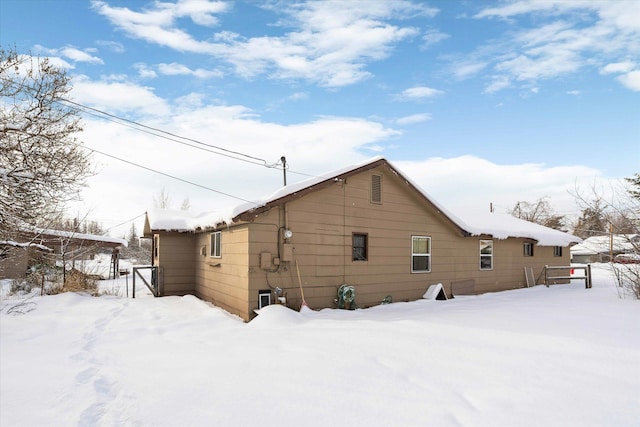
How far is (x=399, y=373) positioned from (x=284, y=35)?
9543 millimetres

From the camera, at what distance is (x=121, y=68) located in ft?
33.9

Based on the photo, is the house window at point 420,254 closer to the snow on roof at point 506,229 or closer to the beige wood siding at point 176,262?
the snow on roof at point 506,229

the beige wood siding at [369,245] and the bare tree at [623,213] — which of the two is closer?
the beige wood siding at [369,245]

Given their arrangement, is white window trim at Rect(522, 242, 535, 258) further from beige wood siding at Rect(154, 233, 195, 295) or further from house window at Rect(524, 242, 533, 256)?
beige wood siding at Rect(154, 233, 195, 295)

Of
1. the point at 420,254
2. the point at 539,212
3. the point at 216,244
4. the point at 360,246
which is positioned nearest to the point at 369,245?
the point at 360,246

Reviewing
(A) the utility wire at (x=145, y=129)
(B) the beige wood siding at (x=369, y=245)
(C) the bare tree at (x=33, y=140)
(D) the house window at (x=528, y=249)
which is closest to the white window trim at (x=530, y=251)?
(D) the house window at (x=528, y=249)

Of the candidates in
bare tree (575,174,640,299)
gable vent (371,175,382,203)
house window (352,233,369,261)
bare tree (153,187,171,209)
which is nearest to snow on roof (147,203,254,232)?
house window (352,233,369,261)

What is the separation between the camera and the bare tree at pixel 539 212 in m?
40.0

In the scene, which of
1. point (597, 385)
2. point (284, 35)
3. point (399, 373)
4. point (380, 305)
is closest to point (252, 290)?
point (380, 305)

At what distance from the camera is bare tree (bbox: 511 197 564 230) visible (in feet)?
131

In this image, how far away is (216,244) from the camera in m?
11.1

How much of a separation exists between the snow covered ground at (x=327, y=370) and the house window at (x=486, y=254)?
19.1 ft

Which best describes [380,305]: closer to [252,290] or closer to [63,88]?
[252,290]

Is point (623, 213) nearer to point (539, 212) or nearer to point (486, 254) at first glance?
point (486, 254)
